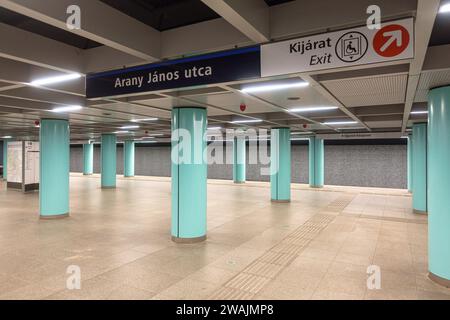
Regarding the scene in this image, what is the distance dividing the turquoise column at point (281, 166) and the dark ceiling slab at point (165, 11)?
386 inches

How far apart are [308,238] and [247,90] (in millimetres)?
4051

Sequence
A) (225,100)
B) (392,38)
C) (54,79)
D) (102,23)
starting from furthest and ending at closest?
(225,100) < (54,79) < (102,23) < (392,38)

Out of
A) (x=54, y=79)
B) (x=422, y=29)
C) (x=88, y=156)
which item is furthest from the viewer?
(x=88, y=156)

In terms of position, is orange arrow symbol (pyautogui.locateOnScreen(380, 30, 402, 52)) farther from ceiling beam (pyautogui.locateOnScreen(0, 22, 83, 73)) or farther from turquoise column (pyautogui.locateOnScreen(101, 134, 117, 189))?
turquoise column (pyautogui.locateOnScreen(101, 134, 117, 189))

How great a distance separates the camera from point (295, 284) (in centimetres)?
473

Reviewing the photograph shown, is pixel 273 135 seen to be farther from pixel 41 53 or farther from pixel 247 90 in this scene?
pixel 41 53

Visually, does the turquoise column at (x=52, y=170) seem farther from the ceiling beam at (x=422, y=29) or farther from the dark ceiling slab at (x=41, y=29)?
the ceiling beam at (x=422, y=29)

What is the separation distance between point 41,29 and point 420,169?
11738 mm

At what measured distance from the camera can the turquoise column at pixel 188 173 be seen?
6.97m

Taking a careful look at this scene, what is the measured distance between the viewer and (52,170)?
969cm

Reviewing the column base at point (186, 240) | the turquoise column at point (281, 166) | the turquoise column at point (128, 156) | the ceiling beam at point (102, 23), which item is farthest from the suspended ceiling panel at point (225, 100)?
the turquoise column at point (128, 156)

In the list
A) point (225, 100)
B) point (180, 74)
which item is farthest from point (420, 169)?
point (180, 74)

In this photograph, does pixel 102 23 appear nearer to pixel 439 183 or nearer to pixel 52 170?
pixel 439 183

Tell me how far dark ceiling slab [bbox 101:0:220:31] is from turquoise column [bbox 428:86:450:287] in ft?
12.0
